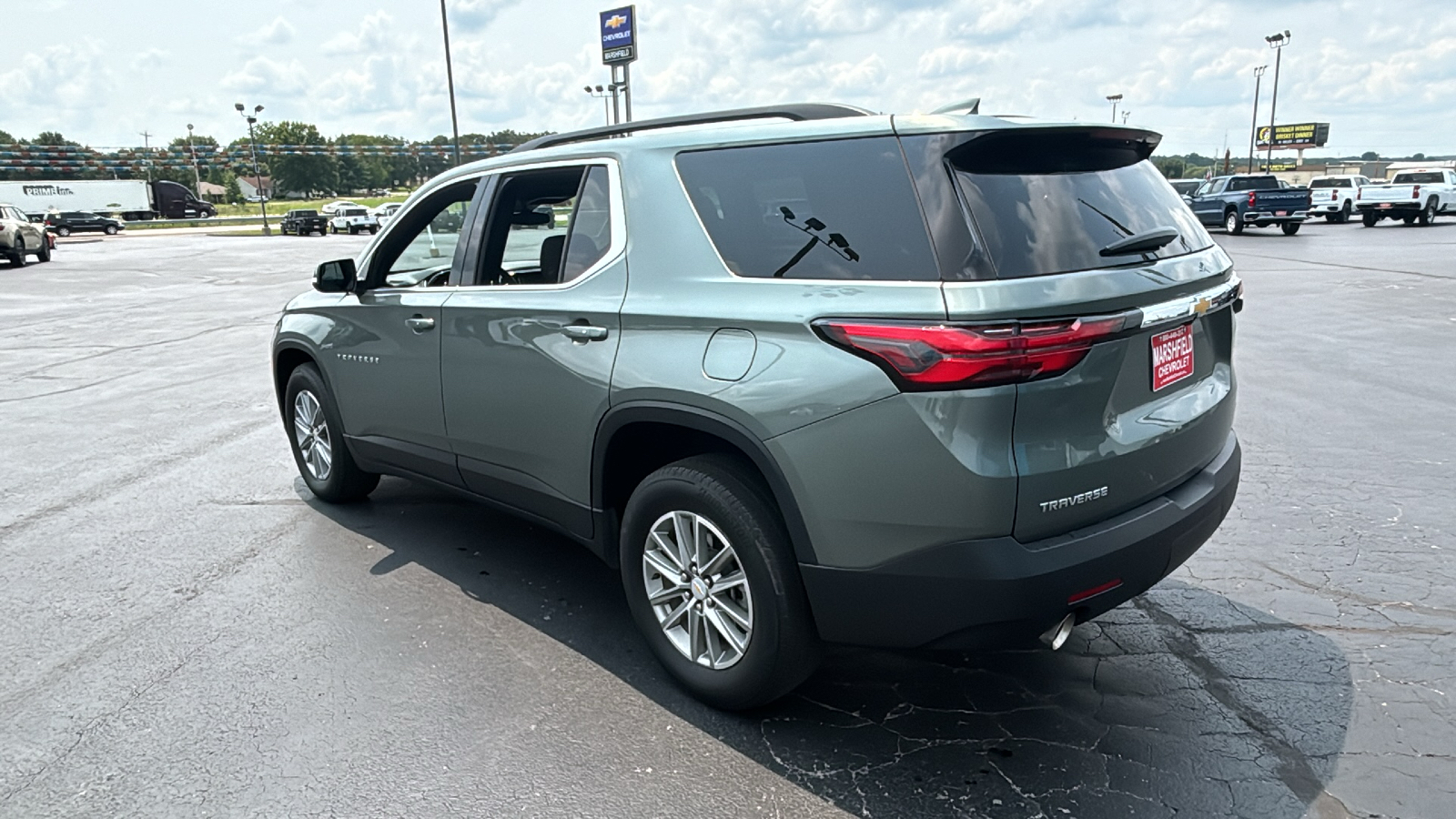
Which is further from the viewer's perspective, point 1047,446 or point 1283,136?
point 1283,136

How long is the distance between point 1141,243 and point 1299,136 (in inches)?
3937

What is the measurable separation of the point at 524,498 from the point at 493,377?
1.64ft

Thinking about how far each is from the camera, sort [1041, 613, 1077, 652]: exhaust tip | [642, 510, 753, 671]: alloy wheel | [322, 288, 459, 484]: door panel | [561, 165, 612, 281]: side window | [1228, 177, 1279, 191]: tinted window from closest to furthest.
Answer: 1. [1041, 613, 1077, 652]: exhaust tip
2. [642, 510, 753, 671]: alloy wheel
3. [561, 165, 612, 281]: side window
4. [322, 288, 459, 484]: door panel
5. [1228, 177, 1279, 191]: tinted window

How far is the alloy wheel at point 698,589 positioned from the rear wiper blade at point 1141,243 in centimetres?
142

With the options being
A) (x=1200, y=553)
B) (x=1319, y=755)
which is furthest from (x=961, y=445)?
(x=1200, y=553)

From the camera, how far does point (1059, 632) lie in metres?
2.71

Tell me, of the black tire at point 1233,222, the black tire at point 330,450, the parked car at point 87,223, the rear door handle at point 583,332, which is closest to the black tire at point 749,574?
the rear door handle at point 583,332

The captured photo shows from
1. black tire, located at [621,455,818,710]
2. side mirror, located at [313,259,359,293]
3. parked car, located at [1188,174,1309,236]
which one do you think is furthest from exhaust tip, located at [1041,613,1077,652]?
parked car, located at [1188,174,1309,236]

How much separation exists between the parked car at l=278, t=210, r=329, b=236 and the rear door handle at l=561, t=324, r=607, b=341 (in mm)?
53423

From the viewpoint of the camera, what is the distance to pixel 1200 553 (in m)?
4.47

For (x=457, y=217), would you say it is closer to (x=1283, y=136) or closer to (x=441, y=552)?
(x=441, y=552)

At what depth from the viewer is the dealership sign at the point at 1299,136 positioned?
276 ft

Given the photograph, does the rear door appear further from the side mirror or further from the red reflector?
Answer: the side mirror

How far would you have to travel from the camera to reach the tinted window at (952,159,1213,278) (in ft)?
8.46
